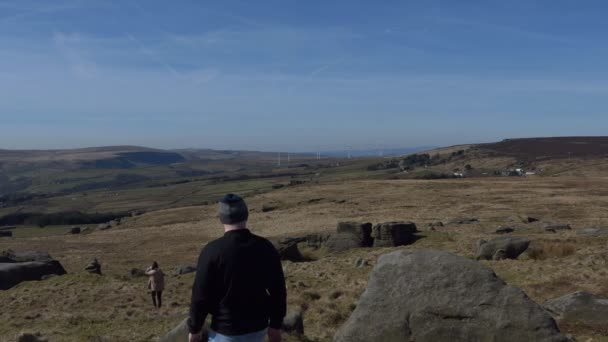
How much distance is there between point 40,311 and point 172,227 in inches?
2047

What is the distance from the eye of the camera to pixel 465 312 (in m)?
12.2

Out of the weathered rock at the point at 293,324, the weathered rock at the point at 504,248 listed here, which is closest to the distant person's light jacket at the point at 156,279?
the weathered rock at the point at 293,324

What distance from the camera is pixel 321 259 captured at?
35.0m

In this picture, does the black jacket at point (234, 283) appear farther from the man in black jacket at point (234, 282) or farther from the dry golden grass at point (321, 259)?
the dry golden grass at point (321, 259)

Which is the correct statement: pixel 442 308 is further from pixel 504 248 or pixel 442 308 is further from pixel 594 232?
pixel 594 232

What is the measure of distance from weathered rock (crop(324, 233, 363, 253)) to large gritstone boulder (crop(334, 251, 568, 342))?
1032 inches

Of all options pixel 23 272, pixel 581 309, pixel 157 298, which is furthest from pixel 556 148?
pixel 581 309

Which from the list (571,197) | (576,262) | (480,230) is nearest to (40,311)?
(576,262)

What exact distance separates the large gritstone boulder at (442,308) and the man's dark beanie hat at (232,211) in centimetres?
608

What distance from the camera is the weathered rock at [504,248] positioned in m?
29.2

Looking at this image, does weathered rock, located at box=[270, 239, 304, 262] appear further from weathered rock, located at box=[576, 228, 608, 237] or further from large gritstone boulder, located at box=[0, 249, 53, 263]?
large gritstone boulder, located at box=[0, 249, 53, 263]

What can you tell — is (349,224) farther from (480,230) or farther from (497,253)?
(497,253)

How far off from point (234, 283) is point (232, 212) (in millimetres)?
982

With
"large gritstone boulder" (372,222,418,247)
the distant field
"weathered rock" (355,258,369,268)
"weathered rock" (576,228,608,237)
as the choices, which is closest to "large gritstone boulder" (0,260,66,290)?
"weathered rock" (355,258,369,268)
